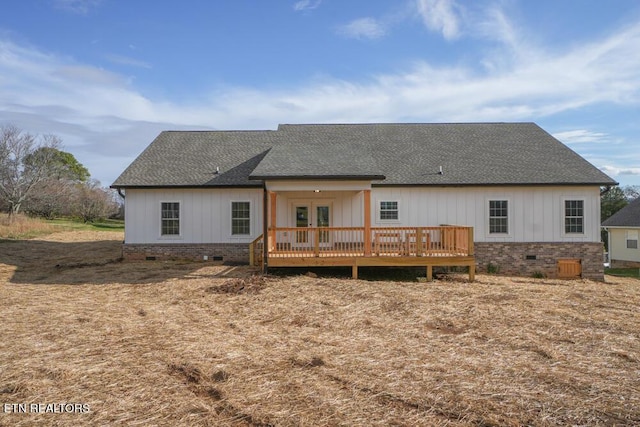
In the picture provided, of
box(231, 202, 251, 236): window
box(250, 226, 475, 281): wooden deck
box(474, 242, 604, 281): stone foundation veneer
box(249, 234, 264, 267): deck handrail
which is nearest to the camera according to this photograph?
box(250, 226, 475, 281): wooden deck

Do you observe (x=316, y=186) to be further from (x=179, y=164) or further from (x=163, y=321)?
(x=179, y=164)

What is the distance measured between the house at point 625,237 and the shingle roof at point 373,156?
54.5ft

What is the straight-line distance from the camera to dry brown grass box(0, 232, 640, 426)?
13.9 ft

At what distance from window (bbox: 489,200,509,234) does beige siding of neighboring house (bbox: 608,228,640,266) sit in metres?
20.6

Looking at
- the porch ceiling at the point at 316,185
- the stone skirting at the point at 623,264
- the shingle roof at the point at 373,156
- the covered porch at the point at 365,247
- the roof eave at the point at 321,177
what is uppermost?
the shingle roof at the point at 373,156

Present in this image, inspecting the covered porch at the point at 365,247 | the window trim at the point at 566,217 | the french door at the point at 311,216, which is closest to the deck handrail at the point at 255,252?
the covered porch at the point at 365,247

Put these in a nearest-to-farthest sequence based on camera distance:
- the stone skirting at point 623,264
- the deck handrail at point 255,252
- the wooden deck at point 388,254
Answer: the wooden deck at point 388,254, the deck handrail at point 255,252, the stone skirting at point 623,264

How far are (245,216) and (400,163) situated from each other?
6661 mm

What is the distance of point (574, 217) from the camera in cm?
1572

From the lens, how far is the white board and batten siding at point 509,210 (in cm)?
1566

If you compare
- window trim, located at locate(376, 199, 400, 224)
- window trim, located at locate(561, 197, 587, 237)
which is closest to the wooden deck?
window trim, located at locate(376, 199, 400, 224)

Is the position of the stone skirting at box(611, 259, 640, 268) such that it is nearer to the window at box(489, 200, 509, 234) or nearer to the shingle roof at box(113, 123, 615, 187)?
the shingle roof at box(113, 123, 615, 187)

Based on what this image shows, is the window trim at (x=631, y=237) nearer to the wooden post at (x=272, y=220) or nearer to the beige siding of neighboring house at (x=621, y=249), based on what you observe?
the beige siding of neighboring house at (x=621, y=249)

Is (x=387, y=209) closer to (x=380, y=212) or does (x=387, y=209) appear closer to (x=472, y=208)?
(x=380, y=212)
